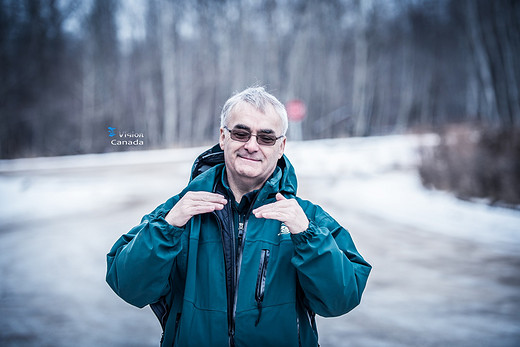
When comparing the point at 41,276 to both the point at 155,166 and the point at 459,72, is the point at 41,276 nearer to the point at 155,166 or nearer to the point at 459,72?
the point at 155,166

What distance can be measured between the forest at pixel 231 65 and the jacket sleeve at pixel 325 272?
2194 mm

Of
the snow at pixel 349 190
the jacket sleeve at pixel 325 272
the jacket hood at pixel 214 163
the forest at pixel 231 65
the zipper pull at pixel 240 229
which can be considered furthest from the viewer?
the forest at pixel 231 65

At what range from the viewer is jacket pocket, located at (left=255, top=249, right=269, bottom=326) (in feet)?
5.44

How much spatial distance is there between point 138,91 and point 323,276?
70.6 feet

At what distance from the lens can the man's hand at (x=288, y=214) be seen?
5.11 ft

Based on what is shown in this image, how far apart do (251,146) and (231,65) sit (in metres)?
27.0

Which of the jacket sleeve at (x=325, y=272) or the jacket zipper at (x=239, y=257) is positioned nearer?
the jacket sleeve at (x=325, y=272)

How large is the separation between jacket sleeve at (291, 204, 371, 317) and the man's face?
396mm

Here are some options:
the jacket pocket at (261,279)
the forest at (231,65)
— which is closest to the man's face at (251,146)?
the jacket pocket at (261,279)

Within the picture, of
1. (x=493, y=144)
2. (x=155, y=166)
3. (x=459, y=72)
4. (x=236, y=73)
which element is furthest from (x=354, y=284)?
(x=459, y=72)

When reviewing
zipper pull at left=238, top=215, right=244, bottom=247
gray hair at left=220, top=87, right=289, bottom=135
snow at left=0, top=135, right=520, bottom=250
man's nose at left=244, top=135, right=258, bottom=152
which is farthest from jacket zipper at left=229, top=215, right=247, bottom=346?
snow at left=0, top=135, right=520, bottom=250

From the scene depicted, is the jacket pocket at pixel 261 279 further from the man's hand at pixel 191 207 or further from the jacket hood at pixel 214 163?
the jacket hood at pixel 214 163

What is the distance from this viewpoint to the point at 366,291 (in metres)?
4.22

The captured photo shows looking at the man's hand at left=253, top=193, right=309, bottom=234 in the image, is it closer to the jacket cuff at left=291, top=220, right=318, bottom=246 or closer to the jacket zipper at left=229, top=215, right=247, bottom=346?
the jacket cuff at left=291, top=220, right=318, bottom=246
